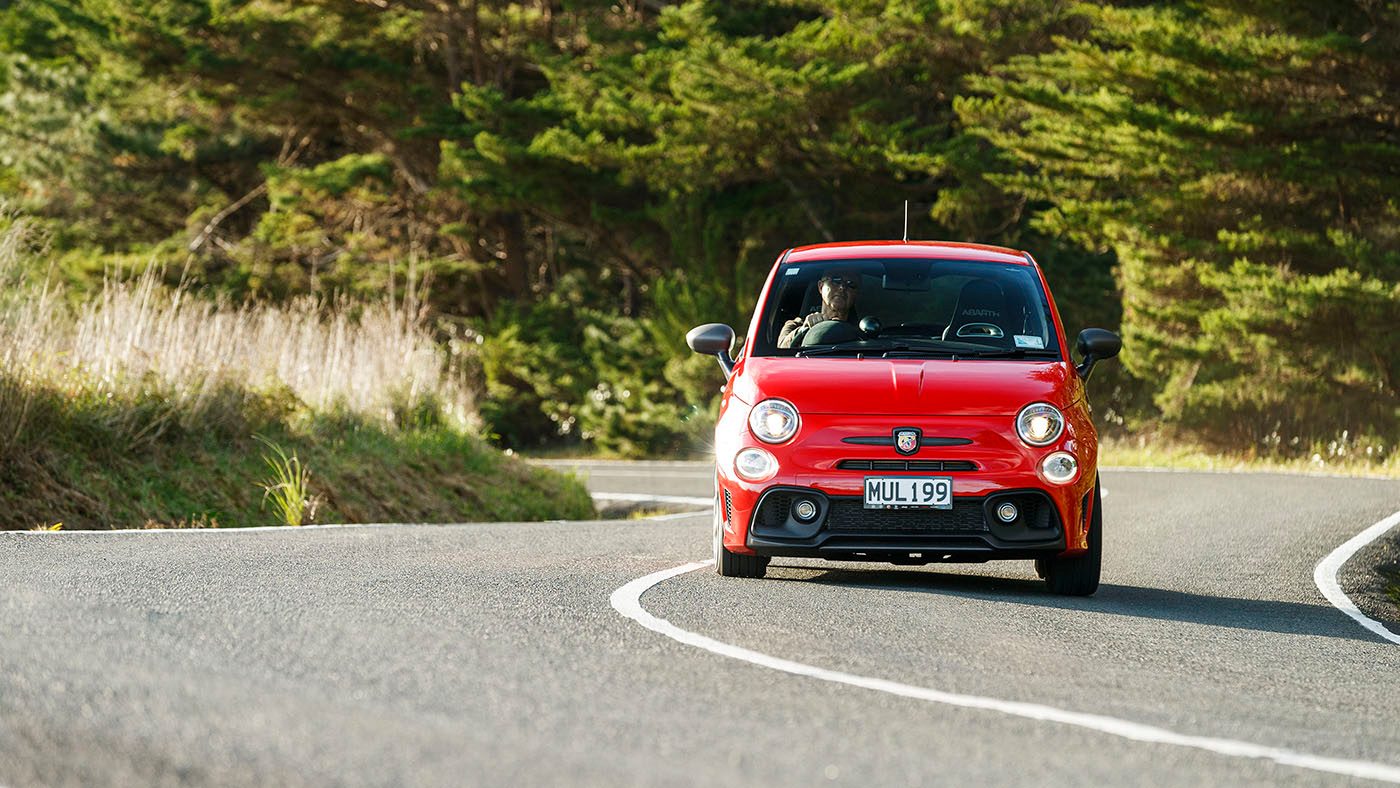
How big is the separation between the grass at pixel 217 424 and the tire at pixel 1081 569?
6597mm

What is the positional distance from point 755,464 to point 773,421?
0.76ft

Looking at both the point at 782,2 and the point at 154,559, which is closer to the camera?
the point at 154,559

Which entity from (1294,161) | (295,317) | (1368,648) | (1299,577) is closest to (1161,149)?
(1294,161)

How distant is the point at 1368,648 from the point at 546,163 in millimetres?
29310

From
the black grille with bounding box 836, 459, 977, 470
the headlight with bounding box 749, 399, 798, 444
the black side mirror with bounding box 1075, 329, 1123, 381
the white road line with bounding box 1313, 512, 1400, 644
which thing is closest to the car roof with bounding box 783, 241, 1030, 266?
the black side mirror with bounding box 1075, 329, 1123, 381

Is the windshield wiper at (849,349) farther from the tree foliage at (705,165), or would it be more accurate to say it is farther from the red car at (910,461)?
the tree foliage at (705,165)

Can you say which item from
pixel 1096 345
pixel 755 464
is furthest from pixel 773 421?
pixel 1096 345

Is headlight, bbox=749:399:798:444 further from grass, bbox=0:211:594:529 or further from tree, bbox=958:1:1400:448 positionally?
tree, bbox=958:1:1400:448

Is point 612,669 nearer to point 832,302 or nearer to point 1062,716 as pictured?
point 1062,716

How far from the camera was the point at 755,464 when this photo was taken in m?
8.59

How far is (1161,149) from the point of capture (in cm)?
2492

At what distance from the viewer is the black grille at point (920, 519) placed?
8.41m

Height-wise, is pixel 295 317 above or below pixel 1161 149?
below

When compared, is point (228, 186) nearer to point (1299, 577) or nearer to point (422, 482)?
point (422, 482)
